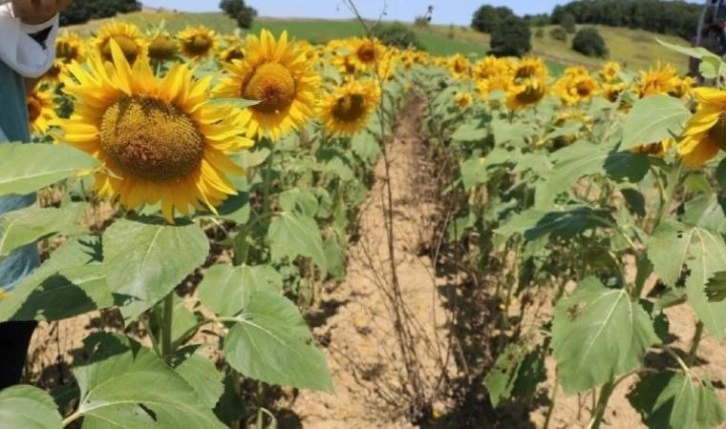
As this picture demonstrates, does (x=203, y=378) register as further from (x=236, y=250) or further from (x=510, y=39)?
(x=510, y=39)

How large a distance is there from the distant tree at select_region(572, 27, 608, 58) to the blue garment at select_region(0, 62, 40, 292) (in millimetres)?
40520

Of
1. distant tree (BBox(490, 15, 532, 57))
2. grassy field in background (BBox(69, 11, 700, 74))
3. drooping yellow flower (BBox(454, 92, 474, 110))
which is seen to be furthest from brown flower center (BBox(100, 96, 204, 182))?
grassy field in background (BBox(69, 11, 700, 74))

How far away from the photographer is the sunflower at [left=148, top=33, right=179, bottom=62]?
3777 mm

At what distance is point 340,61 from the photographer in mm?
5703

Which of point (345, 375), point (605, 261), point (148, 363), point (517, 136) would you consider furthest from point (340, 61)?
point (148, 363)

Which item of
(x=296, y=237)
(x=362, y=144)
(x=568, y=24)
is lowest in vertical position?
(x=362, y=144)

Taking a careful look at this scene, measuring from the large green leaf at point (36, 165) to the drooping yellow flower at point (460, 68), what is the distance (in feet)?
22.3

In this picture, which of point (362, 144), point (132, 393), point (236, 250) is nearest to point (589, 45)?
point (362, 144)

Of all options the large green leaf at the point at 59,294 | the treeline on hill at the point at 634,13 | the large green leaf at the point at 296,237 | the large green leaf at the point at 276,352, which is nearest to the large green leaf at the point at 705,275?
the large green leaf at the point at 276,352

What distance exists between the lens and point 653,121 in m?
1.67

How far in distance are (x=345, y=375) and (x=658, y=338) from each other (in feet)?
5.24

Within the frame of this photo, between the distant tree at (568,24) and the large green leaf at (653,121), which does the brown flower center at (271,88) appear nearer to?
the large green leaf at (653,121)

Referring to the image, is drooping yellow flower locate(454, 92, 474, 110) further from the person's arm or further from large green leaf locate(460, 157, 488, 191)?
the person's arm

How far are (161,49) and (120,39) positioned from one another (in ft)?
0.69
